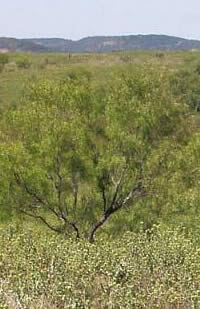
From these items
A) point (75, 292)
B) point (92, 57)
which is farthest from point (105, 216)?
point (92, 57)

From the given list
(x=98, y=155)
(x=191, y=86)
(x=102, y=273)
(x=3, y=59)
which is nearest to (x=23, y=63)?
(x=3, y=59)

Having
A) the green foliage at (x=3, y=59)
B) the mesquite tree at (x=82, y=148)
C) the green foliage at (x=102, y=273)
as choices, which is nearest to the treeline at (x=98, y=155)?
the mesquite tree at (x=82, y=148)

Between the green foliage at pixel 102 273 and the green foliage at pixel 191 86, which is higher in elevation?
the green foliage at pixel 102 273

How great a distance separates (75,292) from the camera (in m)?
9.20

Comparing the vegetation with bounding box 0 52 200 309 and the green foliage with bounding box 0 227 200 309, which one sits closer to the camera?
the green foliage with bounding box 0 227 200 309

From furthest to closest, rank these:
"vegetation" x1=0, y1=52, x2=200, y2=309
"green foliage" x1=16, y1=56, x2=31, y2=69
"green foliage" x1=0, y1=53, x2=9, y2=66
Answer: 1. "green foliage" x1=16, y1=56, x2=31, y2=69
2. "green foliage" x1=0, y1=53, x2=9, y2=66
3. "vegetation" x1=0, y1=52, x2=200, y2=309

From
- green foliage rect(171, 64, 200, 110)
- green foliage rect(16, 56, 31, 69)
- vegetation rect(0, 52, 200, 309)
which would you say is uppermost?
vegetation rect(0, 52, 200, 309)

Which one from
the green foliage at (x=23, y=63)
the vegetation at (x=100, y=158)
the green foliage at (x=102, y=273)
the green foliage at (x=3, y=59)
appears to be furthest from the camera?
the green foliage at (x=23, y=63)

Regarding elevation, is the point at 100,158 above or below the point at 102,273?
below

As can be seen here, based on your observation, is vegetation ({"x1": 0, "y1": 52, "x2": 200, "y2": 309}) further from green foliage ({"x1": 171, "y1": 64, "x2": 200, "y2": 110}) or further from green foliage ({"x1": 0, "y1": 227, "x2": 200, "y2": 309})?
green foliage ({"x1": 171, "y1": 64, "x2": 200, "y2": 110})

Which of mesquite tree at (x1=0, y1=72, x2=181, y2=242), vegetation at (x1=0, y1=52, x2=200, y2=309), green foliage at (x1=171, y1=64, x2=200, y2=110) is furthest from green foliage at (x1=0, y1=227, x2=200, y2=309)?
green foliage at (x1=171, y1=64, x2=200, y2=110)

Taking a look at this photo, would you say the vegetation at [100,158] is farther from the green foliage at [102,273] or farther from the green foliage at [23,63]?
the green foliage at [23,63]

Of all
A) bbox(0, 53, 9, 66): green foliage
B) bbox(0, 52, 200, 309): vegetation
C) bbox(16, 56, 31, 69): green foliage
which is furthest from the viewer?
bbox(16, 56, 31, 69): green foliage

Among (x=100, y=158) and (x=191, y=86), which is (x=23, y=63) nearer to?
(x=191, y=86)
